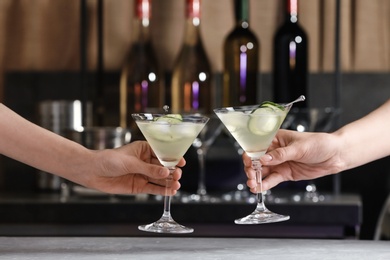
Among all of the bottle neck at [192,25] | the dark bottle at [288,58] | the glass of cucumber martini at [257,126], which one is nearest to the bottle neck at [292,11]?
the dark bottle at [288,58]

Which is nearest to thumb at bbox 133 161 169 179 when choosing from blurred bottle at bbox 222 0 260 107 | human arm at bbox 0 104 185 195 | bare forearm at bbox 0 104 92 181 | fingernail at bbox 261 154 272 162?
human arm at bbox 0 104 185 195

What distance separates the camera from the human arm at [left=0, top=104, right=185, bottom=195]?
174cm

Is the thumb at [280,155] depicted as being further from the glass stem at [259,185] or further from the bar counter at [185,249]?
the bar counter at [185,249]

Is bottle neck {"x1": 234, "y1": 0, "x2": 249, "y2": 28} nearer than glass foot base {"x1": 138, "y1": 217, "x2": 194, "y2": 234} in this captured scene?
No

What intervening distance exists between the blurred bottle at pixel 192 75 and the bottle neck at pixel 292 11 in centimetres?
28

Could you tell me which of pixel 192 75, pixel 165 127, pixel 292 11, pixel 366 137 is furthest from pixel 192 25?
pixel 165 127

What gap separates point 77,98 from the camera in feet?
10.5

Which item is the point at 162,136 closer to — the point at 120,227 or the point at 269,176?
the point at 269,176

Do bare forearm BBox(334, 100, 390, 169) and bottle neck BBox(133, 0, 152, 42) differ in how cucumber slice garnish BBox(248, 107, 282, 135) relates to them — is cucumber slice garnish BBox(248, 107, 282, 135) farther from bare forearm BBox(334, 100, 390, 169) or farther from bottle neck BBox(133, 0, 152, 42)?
bottle neck BBox(133, 0, 152, 42)

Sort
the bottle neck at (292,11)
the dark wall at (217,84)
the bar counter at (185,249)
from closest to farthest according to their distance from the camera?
the bar counter at (185,249) < the bottle neck at (292,11) < the dark wall at (217,84)

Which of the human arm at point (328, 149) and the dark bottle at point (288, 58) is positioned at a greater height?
the dark bottle at point (288, 58)

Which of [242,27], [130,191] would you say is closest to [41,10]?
[242,27]

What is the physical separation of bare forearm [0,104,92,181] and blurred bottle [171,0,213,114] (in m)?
1.10

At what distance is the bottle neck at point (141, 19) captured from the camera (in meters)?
2.86
